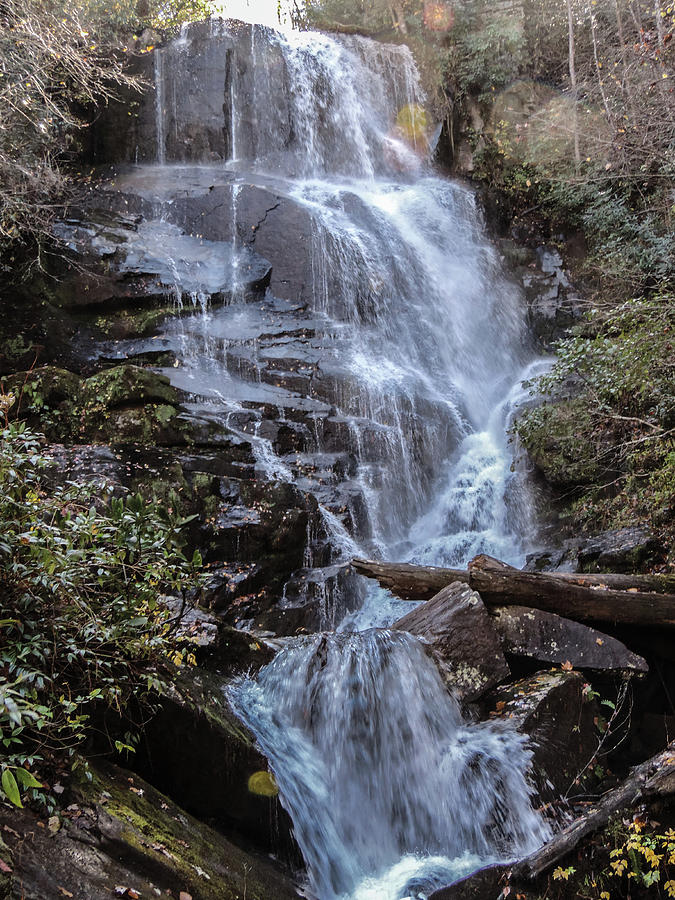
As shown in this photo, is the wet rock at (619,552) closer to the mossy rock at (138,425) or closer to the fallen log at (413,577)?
the fallen log at (413,577)

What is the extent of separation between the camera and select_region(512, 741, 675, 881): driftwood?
3259 mm

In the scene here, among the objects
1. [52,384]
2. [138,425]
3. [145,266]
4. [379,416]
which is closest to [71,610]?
[138,425]

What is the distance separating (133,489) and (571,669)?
493cm

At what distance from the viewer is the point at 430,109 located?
63.2 ft

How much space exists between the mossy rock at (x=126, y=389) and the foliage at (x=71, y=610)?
17.8 feet

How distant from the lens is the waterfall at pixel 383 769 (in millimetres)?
4328

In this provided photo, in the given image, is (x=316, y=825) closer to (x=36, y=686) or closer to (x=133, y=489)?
(x=36, y=686)

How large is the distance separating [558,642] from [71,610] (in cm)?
409

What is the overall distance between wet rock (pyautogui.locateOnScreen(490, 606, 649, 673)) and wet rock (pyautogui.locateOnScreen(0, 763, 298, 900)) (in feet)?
9.06

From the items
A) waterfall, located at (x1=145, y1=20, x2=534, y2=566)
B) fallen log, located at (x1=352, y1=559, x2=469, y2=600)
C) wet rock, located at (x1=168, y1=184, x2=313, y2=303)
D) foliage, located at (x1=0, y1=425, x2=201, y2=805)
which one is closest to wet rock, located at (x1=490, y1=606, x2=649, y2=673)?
fallen log, located at (x1=352, y1=559, x2=469, y2=600)

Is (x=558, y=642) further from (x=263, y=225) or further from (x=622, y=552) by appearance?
(x=263, y=225)

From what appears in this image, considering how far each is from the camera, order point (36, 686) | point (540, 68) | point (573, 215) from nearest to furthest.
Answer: point (36, 686) → point (573, 215) → point (540, 68)

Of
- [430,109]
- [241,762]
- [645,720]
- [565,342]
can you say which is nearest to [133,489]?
[241,762]

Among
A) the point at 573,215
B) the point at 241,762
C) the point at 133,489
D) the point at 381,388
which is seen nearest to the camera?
the point at 241,762
